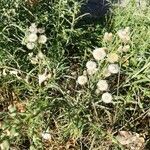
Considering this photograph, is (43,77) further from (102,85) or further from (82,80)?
(102,85)

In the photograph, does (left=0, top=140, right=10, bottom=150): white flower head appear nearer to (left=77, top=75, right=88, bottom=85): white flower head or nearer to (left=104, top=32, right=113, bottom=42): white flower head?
(left=77, top=75, right=88, bottom=85): white flower head

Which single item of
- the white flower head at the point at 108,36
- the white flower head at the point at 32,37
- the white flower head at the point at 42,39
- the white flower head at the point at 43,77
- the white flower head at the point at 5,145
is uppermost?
the white flower head at the point at 32,37

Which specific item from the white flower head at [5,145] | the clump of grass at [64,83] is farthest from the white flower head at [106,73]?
the white flower head at [5,145]

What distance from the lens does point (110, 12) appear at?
4480 millimetres

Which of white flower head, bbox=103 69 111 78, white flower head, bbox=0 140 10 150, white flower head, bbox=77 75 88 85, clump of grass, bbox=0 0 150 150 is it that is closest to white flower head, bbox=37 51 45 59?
clump of grass, bbox=0 0 150 150

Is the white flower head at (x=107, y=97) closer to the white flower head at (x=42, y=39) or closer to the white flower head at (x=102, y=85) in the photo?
the white flower head at (x=102, y=85)

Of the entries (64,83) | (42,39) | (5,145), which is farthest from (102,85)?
(5,145)

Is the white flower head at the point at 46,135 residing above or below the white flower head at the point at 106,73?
below

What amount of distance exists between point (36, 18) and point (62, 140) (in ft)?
3.16

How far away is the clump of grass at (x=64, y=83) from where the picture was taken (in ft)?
11.2

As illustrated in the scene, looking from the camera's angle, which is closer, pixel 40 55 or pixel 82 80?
pixel 82 80

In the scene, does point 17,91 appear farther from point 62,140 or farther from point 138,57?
point 138,57

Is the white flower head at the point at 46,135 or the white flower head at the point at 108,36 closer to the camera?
the white flower head at the point at 46,135

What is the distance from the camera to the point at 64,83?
3.66m
